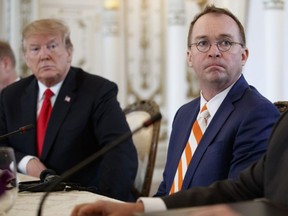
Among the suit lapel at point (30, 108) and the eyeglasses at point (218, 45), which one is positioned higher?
the eyeglasses at point (218, 45)

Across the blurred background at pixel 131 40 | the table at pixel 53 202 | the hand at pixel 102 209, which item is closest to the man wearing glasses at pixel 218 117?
the table at pixel 53 202

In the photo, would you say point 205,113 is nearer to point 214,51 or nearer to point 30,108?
point 214,51

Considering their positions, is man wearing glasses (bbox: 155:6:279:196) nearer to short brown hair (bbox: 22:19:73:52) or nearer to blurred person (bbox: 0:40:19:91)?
short brown hair (bbox: 22:19:73:52)

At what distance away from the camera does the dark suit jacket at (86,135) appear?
287 cm

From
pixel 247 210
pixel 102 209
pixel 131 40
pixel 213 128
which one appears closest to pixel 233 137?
pixel 213 128

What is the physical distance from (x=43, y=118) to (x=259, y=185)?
64.1 inches

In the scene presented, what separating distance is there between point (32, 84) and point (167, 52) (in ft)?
11.4

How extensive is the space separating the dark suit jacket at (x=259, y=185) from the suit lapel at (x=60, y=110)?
145cm

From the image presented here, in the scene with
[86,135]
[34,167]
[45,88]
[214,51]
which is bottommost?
[34,167]

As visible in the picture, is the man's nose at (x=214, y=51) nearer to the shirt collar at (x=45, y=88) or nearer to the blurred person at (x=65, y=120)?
the blurred person at (x=65, y=120)

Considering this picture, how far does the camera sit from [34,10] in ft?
19.8

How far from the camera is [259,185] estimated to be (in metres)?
1.66

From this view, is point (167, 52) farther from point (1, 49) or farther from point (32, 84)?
point (32, 84)

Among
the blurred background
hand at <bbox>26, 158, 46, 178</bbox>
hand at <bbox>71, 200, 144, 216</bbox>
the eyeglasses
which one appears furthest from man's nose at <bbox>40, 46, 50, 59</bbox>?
the blurred background
